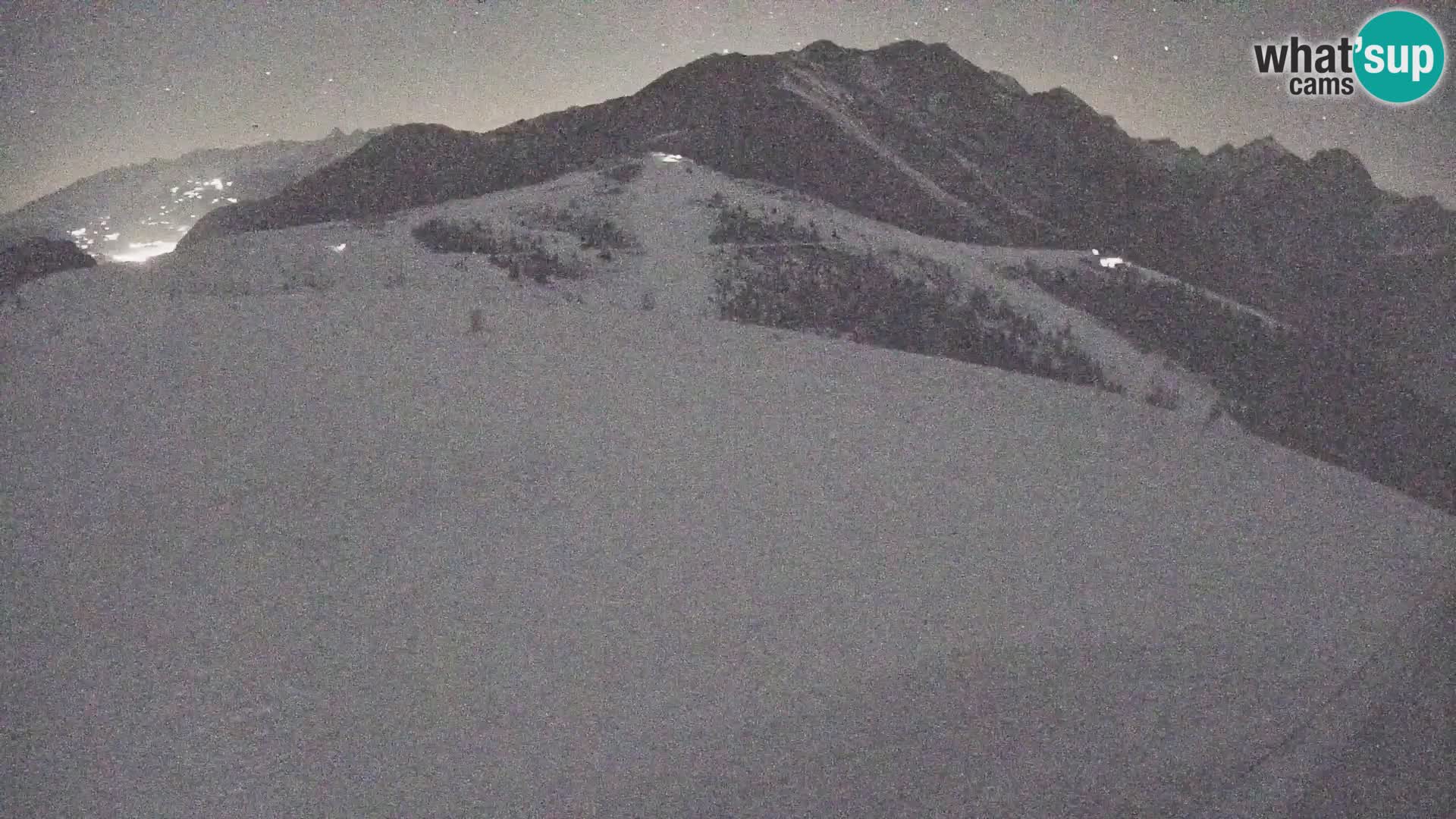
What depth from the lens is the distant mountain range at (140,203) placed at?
56.7 ft

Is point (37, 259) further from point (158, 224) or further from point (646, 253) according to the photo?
point (158, 224)

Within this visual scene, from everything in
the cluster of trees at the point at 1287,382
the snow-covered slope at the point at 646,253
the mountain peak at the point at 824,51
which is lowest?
the cluster of trees at the point at 1287,382

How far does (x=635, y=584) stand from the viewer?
4676mm

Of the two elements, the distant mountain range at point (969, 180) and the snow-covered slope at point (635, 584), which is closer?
the snow-covered slope at point (635, 584)

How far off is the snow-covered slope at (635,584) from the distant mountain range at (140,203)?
9941 millimetres

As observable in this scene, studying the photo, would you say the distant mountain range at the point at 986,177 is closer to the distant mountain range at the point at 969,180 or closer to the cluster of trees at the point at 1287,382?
the distant mountain range at the point at 969,180

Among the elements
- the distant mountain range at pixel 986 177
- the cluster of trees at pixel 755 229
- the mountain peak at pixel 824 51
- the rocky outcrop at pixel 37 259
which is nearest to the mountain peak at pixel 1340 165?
the distant mountain range at pixel 986 177

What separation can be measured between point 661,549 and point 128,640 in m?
2.83

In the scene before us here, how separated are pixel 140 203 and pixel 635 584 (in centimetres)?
7542

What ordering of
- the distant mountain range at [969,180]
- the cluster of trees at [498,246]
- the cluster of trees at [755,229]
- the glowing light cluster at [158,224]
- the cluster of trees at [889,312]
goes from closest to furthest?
the cluster of trees at [889,312], the cluster of trees at [498,246], the glowing light cluster at [158,224], the cluster of trees at [755,229], the distant mountain range at [969,180]

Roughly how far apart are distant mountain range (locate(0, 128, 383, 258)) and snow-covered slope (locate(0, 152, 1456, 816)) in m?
9.94

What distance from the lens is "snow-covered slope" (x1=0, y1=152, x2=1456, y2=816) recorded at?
3586mm

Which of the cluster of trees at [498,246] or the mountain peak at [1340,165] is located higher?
the mountain peak at [1340,165]

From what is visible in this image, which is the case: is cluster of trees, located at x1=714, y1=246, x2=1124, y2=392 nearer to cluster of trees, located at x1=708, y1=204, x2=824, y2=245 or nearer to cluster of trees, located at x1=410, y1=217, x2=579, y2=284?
cluster of trees, located at x1=708, y1=204, x2=824, y2=245
